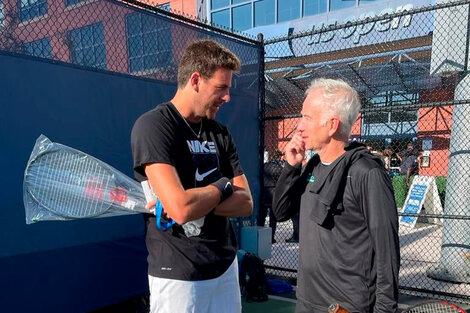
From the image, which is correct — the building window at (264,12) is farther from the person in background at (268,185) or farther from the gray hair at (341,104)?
the gray hair at (341,104)

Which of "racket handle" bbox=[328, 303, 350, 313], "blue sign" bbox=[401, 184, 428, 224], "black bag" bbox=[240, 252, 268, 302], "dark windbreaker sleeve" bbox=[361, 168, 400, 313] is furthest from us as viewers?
"blue sign" bbox=[401, 184, 428, 224]

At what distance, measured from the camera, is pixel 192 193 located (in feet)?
6.16

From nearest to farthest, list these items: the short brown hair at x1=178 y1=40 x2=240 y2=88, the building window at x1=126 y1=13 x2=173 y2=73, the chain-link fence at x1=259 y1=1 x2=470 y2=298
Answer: the short brown hair at x1=178 y1=40 x2=240 y2=88, the building window at x1=126 y1=13 x2=173 y2=73, the chain-link fence at x1=259 y1=1 x2=470 y2=298

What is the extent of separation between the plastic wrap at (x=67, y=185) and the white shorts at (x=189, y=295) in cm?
58

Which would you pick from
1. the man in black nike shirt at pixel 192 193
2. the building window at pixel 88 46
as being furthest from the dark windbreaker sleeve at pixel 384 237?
the building window at pixel 88 46

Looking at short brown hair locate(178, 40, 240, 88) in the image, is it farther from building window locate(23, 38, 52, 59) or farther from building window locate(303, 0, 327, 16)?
building window locate(303, 0, 327, 16)

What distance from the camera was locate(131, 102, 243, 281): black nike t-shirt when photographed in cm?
196

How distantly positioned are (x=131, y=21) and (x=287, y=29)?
47.4 feet

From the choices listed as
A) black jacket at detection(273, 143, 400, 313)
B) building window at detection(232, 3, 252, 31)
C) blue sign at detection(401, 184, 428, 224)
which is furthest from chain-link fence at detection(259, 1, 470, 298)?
building window at detection(232, 3, 252, 31)

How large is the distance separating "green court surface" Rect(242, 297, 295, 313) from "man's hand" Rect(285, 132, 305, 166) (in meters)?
2.83

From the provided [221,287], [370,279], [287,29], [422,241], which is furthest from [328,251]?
[287,29]

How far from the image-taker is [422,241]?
28.1ft

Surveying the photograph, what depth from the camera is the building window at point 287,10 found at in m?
17.9

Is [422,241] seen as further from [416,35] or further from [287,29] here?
[287,29]
